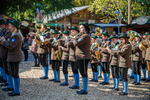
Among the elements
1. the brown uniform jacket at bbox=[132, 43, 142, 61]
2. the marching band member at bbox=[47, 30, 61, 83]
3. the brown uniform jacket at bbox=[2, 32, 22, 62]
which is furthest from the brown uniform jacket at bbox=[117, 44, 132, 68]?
the brown uniform jacket at bbox=[2, 32, 22, 62]

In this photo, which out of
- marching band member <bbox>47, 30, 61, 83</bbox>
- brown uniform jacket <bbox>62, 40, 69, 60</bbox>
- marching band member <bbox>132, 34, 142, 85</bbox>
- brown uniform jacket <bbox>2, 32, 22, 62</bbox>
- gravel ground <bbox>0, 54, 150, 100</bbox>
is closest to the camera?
brown uniform jacket <bbox>2, 32, 22, 62</bbox>

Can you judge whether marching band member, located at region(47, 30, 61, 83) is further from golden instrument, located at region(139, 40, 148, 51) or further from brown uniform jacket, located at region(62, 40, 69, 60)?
golden instrument, located at region(139, 40, 148, 51)

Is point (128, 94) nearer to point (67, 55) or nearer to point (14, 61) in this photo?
point (67, 55)

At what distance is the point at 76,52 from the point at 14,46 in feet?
6.62

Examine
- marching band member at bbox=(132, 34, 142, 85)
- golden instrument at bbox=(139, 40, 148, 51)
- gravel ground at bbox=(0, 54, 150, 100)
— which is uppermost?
golden instrument at bbox=(139, 40, 148, 51)

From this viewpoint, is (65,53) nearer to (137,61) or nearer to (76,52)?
(76,52)

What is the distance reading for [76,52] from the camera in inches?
247

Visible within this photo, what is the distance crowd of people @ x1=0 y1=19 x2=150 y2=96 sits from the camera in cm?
581

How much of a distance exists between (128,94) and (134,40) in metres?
3.01

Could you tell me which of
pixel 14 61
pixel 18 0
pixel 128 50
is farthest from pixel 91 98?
pixel 18 0

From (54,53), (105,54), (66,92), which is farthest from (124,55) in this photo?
(54,53)

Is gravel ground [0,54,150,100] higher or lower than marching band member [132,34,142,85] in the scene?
lower

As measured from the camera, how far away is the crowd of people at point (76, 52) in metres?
5.81

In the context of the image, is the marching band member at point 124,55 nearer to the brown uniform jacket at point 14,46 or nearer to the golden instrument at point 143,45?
the golden instrument at point 143,45
